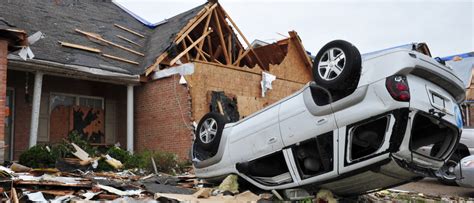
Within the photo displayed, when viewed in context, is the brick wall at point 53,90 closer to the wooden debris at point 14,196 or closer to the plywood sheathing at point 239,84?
the plywood sheathing at point 239,84

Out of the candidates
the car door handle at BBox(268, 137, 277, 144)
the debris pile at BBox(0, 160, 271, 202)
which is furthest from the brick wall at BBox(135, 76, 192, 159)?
the car door handle at BBox(268, 137, 277, 144)

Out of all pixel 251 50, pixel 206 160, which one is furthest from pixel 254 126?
pixel 251 50

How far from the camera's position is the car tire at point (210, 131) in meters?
7.38

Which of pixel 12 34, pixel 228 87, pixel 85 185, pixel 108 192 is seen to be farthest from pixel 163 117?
pixel 108 192

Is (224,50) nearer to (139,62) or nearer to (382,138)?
(139,62)

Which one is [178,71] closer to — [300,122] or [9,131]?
[9,131]

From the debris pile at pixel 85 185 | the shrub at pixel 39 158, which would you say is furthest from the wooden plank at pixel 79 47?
the shrub at pixel 39 158

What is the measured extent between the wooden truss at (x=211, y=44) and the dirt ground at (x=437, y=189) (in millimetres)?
7566

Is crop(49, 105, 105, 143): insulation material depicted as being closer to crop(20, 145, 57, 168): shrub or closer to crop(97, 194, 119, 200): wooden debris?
crop(20, 145, 57, 168): shrub

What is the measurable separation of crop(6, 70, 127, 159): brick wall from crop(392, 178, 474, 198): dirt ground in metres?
9.20

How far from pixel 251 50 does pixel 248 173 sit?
1092cm

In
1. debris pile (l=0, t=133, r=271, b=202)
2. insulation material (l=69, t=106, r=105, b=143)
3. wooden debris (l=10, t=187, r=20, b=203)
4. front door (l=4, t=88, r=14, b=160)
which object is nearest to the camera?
wooden debris (l=10, t=187, r=20, b=203)

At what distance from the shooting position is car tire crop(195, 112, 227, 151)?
738 cm

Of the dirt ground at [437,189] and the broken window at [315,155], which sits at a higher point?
the broken window at [315,155]
